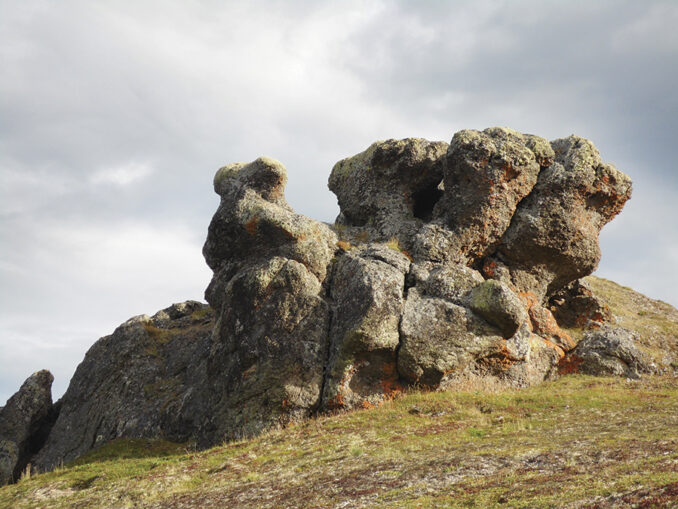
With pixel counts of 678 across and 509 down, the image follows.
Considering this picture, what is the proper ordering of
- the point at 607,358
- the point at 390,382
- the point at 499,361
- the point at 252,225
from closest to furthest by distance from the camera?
the point at 390,382, the point at 499,361, the point at 607,358, the point at 252,225

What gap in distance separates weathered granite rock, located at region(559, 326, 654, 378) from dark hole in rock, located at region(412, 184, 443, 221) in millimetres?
13152

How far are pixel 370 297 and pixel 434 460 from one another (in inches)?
464

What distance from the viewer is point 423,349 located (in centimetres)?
2695

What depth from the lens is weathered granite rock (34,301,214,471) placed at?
100.0ft

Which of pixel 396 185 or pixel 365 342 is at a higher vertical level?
pixel 396 185

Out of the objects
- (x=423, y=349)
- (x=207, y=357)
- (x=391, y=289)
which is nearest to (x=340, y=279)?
(x=391, y=289)

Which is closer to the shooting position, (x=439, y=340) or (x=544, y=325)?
(x=439, y=340)

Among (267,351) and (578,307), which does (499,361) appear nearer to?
(267,351)

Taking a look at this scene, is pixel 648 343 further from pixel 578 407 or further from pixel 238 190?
pixel 238 190

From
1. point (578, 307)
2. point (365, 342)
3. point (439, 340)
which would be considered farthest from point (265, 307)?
point (578, 307)

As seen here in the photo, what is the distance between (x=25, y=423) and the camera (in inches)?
1398

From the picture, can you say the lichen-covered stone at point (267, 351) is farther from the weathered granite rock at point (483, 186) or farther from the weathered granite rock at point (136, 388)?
the weathered granite rock at point (483, 186)

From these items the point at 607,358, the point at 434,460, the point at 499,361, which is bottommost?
the point at 434,460

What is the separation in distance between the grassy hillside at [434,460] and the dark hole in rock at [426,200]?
15.0 meters
